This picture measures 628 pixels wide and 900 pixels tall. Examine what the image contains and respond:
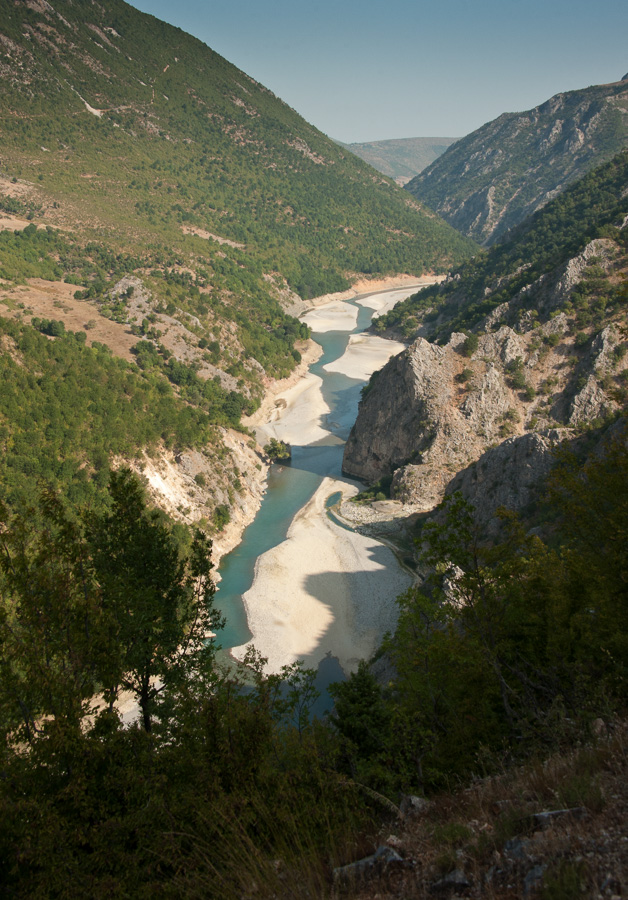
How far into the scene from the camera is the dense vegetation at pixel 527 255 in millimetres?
65000

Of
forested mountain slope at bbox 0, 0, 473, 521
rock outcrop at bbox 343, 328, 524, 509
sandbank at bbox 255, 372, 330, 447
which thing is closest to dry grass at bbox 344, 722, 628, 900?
forested mountain slope at bbox 0, 0, 473, 521

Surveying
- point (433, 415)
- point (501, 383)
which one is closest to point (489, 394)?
point (501, 383)

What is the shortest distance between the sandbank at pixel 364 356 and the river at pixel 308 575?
1071 inches

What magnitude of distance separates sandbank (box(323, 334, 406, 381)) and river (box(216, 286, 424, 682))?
89.2 ft

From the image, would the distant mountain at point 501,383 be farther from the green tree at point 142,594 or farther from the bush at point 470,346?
the green tree at point 142,594

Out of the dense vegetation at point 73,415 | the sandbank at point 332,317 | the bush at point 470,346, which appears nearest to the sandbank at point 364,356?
the sandbank at point 332,317

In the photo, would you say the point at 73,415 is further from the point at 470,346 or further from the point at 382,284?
the point at 382,284

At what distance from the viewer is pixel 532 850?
6.82 meters

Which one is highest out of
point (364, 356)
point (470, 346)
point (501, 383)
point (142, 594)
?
point (470, 346)

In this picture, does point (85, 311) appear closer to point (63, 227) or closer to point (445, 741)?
point (63, 227)

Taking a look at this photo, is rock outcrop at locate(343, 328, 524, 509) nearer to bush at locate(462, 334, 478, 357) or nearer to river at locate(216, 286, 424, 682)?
bush at locate(462, 334, 478, 357)

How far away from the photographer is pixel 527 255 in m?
91.0

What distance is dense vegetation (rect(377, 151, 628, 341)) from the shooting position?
6500cm

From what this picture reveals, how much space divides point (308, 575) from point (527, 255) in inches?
2919
